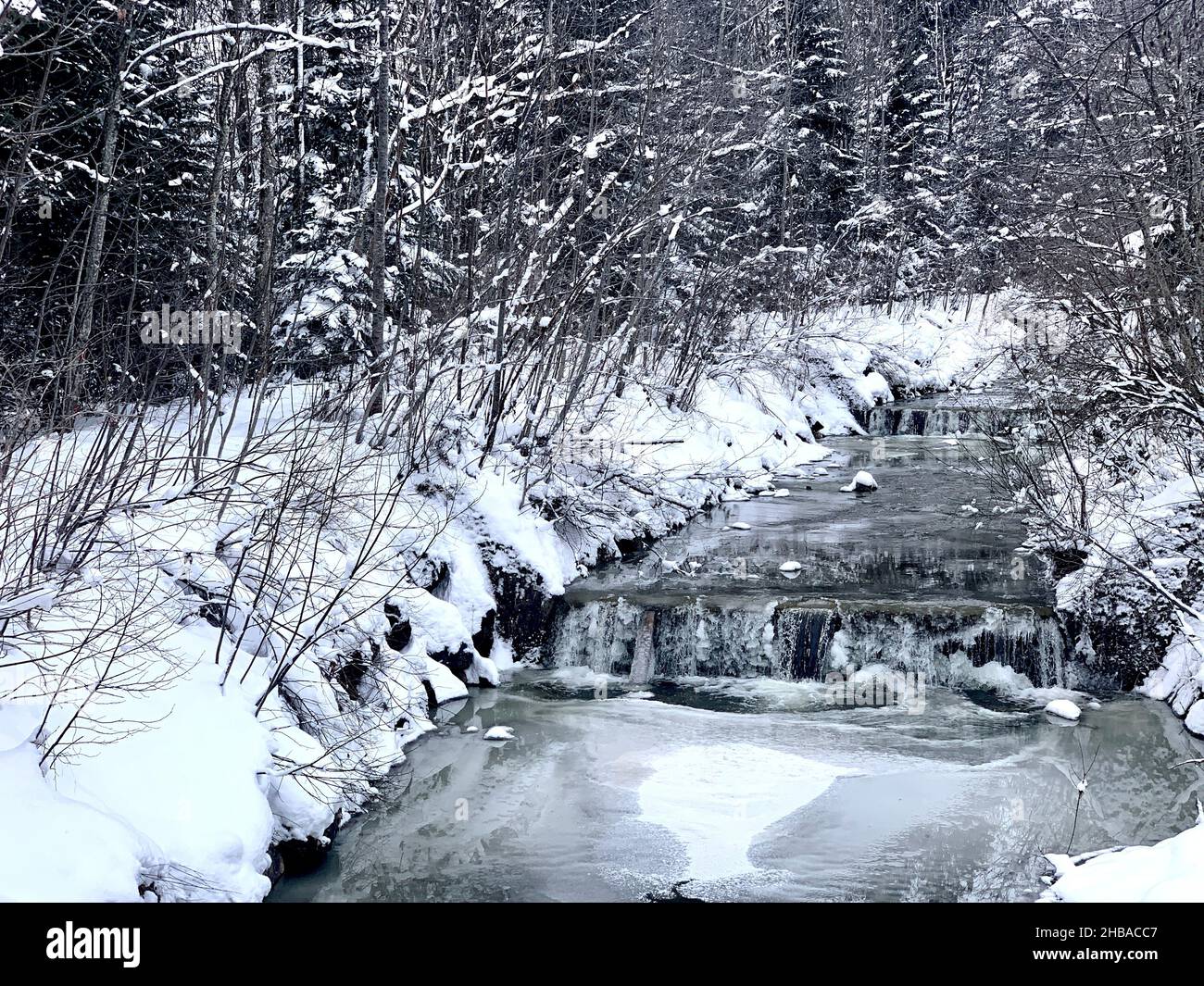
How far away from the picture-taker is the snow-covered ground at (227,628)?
5.53 m

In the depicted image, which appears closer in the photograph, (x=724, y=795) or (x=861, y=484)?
(x=724, y=795)

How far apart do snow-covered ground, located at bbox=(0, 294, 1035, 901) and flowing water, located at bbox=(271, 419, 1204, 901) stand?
58cm

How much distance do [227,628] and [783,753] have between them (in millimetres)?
4506

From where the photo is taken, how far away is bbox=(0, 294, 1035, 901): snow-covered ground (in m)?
5.53

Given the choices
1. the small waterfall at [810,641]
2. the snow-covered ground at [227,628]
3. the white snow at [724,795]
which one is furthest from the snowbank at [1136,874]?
the snow-covered ground at [227,628]

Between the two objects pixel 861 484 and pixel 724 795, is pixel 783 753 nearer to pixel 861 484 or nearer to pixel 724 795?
pixel 724 795

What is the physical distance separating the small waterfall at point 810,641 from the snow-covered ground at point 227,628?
1.03 metres

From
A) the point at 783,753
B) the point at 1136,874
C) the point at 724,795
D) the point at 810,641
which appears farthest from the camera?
the point at 810,641

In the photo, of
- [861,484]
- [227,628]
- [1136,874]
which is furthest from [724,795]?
[861,484]

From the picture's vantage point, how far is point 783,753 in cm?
898

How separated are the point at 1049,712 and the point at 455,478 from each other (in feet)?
21.9

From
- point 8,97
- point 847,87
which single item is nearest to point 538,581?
point 8,97

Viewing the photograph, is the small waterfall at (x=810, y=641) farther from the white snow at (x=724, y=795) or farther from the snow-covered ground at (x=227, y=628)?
the white snow at (x=724, y=795)
